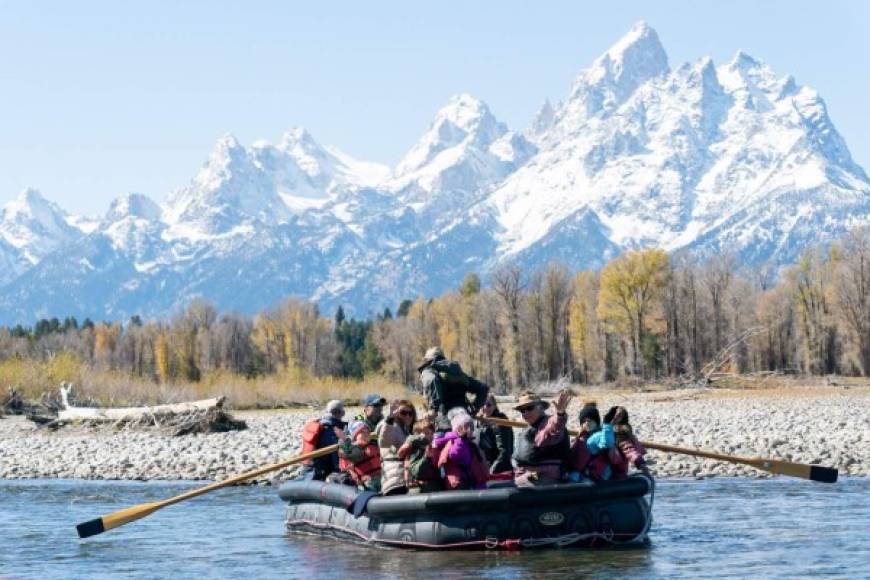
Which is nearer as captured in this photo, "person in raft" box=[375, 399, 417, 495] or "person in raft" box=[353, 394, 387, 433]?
"person in raft" box=[375, 399, 417, 495]

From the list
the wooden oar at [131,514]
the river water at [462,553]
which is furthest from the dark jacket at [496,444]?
the river water at [462,553]

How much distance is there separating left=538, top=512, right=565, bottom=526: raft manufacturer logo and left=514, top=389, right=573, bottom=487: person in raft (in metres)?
0.44

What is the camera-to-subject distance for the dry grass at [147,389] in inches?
2785

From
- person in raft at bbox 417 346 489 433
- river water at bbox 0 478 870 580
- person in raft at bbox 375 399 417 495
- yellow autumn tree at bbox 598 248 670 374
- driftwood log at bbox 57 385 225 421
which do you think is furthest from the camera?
yellow autumn tree at bbox 598 248 670 374

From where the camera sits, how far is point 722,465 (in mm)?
31797

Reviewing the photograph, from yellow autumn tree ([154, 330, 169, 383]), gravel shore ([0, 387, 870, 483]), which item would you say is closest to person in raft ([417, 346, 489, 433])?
gravel shore ([0, 387, 870, 483])

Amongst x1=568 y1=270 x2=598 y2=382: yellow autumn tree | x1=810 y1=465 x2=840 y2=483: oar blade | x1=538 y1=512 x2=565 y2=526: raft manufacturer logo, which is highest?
x1=568 y1=270 x2=598 y2=382: yellow autumn tree

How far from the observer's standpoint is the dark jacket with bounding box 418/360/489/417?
22.7 m

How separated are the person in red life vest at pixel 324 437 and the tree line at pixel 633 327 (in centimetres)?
6151

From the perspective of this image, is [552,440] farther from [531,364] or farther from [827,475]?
[531,364]

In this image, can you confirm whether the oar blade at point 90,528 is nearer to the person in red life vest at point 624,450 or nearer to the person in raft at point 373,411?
the person in raft at point 373,411

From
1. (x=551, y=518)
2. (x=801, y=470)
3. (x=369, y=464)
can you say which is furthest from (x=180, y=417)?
(x=551, y=518)

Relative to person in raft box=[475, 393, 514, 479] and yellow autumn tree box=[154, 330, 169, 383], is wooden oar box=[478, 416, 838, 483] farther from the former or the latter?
yellow autumn tree box=[154, 330, 169, 383]

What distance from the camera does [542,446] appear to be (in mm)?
20922
